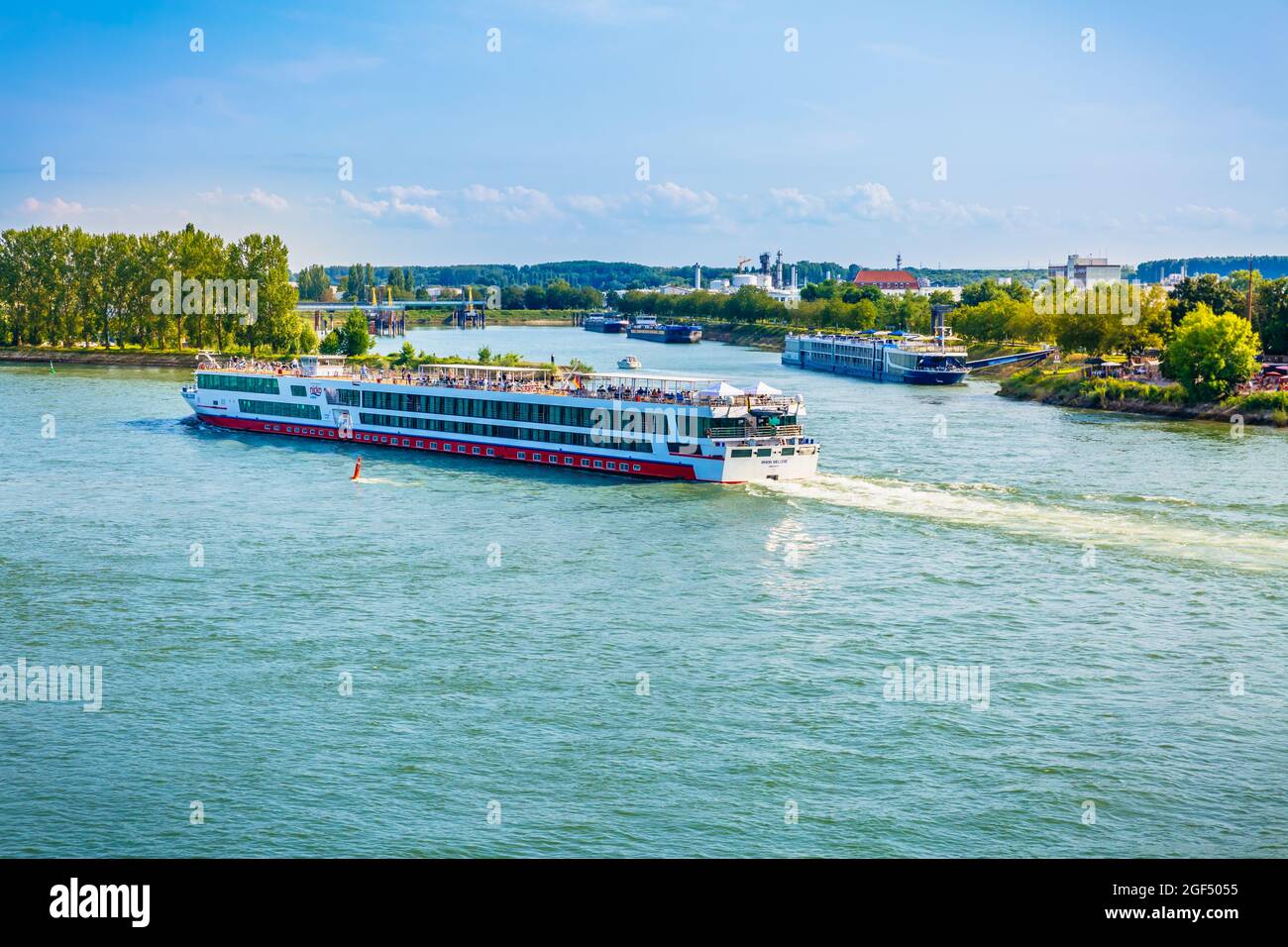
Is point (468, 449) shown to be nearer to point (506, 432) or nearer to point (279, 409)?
point (506, 432)

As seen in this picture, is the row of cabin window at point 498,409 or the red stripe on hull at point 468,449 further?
the red stripe on hull at point 468,449

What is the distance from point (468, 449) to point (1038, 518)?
2598 centimetres

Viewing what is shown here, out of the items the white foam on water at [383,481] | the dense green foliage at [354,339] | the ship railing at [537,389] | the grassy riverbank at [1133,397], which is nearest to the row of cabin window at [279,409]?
the ship railing at [537,389]

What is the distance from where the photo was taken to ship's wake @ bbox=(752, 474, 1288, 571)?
34656 millimetres

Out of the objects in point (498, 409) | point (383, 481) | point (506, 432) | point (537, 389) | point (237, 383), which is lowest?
point (383, 481)

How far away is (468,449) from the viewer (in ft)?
184

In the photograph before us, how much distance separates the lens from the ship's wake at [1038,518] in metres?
34.7

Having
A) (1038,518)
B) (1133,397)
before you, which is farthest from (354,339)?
(1038,518)

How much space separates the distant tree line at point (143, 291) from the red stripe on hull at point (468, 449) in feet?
147

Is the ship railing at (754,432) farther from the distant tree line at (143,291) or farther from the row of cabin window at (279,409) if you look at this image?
the distant tree line at (143,291)

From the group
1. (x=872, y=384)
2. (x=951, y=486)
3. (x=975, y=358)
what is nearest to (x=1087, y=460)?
(x=951, y=486)

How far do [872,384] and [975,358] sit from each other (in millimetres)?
18824
